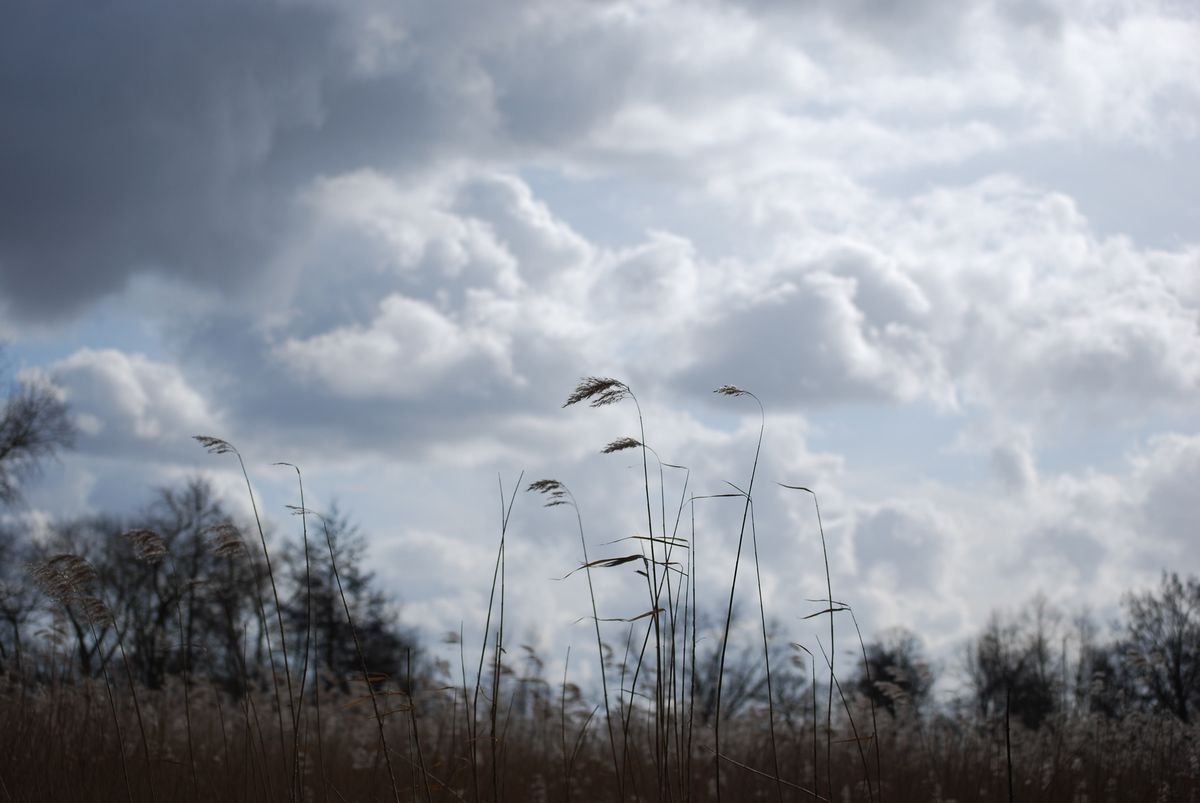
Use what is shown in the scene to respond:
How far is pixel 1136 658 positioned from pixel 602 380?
618cm

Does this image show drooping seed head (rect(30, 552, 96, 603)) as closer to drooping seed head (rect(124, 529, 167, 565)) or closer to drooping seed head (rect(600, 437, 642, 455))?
drooping seed head (rect(124, 529, 167, 565))

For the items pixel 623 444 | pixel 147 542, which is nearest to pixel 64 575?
pixel 147 542

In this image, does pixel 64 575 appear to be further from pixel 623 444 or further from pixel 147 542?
pixel 623 444

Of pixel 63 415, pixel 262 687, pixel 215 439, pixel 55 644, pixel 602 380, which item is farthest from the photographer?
pixel 63 415

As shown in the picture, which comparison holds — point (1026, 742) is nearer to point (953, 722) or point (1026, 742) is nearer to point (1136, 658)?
point (953, 722)

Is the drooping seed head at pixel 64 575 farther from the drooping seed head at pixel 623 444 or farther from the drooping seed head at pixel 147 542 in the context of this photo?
the drooping seed head at pixel 623 444

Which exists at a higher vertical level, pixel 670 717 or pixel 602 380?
pixel 602 380

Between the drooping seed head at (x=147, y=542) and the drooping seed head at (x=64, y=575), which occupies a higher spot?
the drooping seed head at (x=147, y=542)

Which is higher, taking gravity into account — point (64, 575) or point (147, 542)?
point (147, 542)

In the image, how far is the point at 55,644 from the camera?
6504 millimetres

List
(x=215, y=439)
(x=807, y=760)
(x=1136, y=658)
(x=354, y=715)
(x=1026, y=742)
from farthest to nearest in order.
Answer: (x=354, y=715)
(x=1026, y=742)
(x=807, y=760)
(x=1136, y=658)
(x=215, y=439)

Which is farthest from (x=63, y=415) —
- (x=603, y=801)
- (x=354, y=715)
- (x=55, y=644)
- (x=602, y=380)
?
(x=602, y=380)

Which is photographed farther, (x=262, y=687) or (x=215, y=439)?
(x=262, y=687)

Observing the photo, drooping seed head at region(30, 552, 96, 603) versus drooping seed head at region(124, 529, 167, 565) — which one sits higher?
drooping seed head at region(124, 529, 167, 565)
